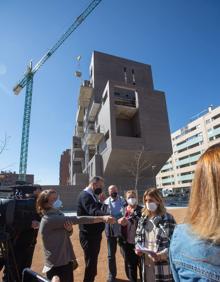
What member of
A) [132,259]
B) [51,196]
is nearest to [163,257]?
[132,259]

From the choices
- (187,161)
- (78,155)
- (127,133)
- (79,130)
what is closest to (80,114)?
(79,130)

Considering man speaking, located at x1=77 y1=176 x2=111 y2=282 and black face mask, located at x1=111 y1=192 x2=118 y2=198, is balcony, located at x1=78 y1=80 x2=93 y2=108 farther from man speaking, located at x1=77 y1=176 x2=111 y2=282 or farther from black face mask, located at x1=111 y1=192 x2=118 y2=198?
man speaking, located at x1=77 y1=176 x2=111 y2=282

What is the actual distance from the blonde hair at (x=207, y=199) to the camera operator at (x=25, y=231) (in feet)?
9.34

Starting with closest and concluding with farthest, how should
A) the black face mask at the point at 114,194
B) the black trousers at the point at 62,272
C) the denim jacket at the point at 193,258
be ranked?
1. the denim jacket at the point at 193,258
2. the black trousers at the point at 62,272
3. the black face mask at the point at 114,194

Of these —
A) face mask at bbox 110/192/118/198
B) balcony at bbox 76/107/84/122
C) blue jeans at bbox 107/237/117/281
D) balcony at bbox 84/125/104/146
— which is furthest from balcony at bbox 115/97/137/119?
blue jeans at bbox 107/237/117/281

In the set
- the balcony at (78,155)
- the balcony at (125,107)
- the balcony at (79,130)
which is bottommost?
the balcony at (78,155)

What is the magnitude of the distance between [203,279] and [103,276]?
4718mm

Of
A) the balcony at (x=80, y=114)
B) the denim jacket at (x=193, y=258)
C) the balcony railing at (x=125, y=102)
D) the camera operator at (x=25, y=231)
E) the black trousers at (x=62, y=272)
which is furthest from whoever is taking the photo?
the balcony at (x=80, y=114)

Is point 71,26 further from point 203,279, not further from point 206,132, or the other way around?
point 203,279

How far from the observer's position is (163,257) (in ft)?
9.68

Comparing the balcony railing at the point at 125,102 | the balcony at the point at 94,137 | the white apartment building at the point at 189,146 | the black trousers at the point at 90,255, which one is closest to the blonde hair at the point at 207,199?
the black trousers at the point at 90,255

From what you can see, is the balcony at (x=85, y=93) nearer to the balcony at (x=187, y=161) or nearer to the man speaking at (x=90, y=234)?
the man speaking at (x=90, y=234)

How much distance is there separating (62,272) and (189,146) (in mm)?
80331

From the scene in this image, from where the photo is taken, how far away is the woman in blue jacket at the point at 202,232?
33.3 inches
